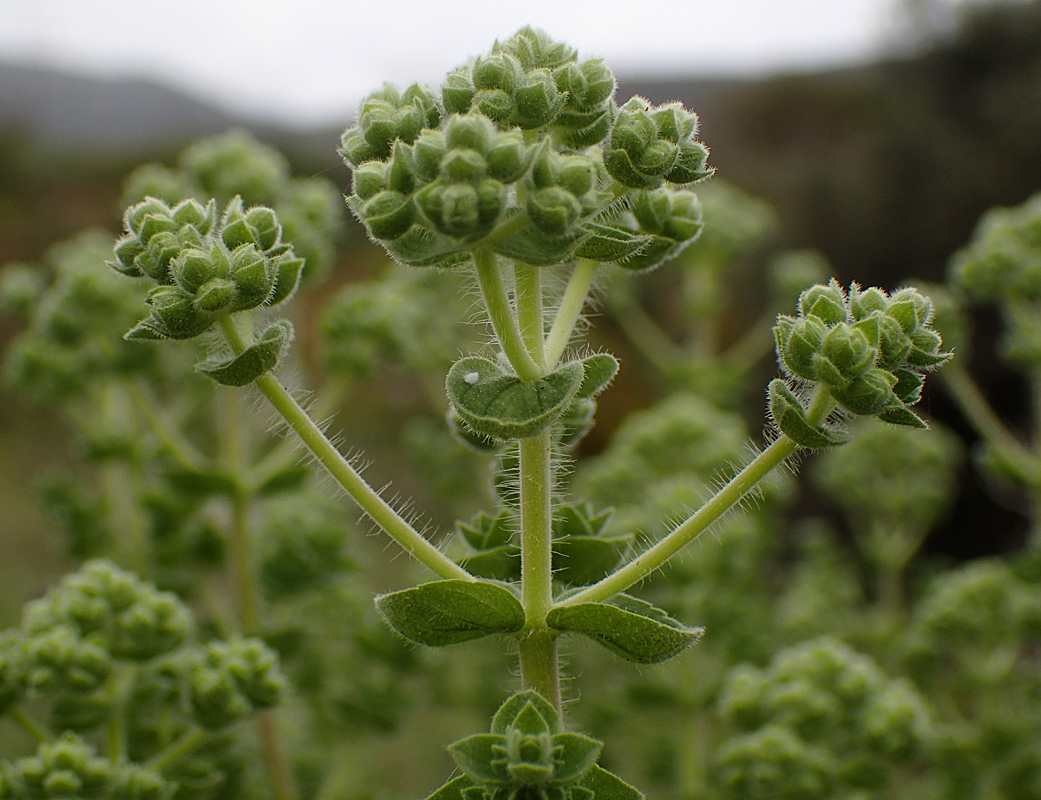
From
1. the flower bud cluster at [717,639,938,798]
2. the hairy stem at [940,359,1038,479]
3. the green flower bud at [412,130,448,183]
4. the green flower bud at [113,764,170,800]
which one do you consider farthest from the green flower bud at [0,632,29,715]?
the hairy stem at [940,359,1038,479]

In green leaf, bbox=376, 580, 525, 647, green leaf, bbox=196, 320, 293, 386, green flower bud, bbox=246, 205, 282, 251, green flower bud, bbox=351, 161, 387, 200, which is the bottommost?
green leaf, bbox=376, 580, 525, 647

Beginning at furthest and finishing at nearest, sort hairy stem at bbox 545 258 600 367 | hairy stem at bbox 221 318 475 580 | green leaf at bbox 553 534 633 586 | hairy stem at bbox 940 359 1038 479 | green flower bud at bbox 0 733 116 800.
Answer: hairy stem at bbox 940 359 1038 479, green flower bud at bbox 0 733 116 800, green leaf at bbox 553 534 633 586, hairy stem at bbox 545 258 600 367, hairy stem at bbox 221 318 475 580

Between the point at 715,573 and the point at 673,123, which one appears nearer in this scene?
the point at 673,123

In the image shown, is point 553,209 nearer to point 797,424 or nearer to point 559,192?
point 559,192

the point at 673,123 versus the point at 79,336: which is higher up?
the point at 79,336

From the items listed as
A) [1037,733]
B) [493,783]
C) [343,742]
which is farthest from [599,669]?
[493,783]

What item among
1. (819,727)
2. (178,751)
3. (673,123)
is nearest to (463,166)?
(673,123)

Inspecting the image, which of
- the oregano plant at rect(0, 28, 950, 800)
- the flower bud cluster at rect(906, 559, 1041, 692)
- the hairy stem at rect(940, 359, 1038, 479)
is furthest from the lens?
the flower bud cluster at rect(906, 559, 1041, 692)

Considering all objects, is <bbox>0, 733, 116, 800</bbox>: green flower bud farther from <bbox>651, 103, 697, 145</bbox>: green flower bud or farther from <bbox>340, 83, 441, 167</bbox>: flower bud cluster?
<bbox>651, 103, 697, 145</bbox>: green flower bud
